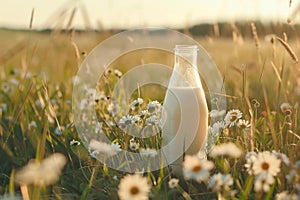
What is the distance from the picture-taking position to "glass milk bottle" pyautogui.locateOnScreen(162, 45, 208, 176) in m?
1.73

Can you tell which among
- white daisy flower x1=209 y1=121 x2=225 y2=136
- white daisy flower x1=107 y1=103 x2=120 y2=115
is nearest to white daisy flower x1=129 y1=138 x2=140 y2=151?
white daisy flower x1=209 y1=121 x2=225 y2=136

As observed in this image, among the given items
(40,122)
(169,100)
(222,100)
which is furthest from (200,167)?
(40,122)

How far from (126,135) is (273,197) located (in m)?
0.54

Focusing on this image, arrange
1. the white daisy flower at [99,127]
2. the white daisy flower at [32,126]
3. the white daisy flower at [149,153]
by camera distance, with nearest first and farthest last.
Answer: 1. the white daisy flower at [149,153]
2. the white daisy flower at [99,127]
3. the white daisy flower at [32,126]

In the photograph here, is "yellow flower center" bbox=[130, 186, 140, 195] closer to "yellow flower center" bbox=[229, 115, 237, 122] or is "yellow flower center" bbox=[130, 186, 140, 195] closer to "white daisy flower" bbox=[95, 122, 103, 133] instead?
"yellow flower center" bbox=[229, 115, 237, 122]

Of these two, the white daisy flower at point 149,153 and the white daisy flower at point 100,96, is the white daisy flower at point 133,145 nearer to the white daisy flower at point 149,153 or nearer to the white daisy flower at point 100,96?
the white daisy flower at point 149,153

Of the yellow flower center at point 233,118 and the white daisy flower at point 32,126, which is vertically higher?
the white daisy flower at point 32,126

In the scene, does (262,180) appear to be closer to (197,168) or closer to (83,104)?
(197,168)

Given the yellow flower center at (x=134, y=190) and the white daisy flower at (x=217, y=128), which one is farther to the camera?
the white daisy flower at (x=217, y=128)

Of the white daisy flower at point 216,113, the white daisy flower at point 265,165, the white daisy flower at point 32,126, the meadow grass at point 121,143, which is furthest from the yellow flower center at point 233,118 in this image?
the white daisy flower at point 32,126

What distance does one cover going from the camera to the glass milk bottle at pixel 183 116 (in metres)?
1.73

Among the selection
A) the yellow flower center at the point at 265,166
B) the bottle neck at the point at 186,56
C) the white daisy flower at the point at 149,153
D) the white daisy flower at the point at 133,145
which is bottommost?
the yellow flower center at the point at 265,166

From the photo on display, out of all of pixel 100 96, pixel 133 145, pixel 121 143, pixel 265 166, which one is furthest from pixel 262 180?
pixel 100 96

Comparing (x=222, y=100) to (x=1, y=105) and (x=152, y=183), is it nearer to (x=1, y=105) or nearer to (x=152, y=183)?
(x=152, y=183)
